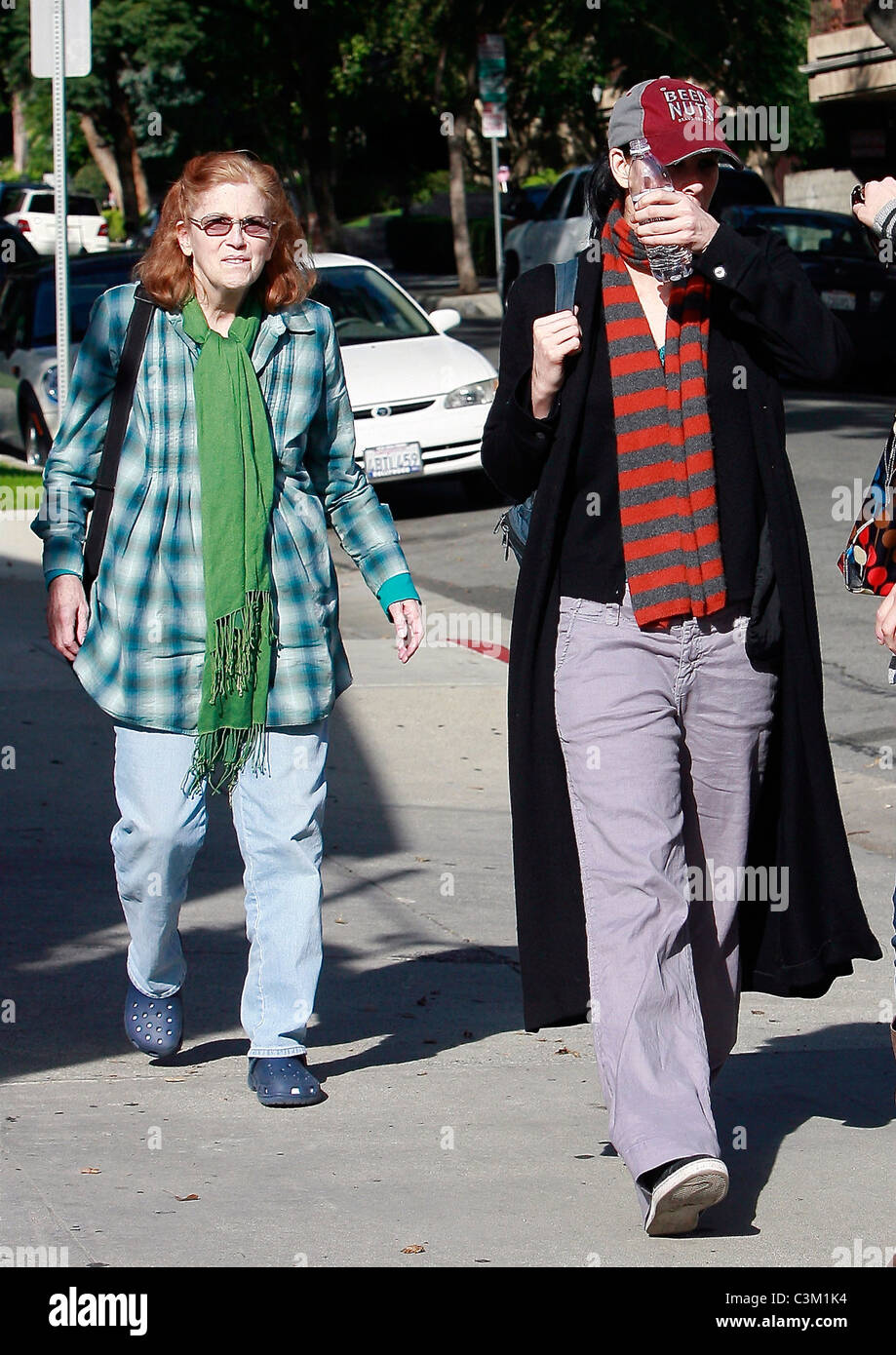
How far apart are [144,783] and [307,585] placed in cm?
55

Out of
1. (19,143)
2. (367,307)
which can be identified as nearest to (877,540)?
(367,307)

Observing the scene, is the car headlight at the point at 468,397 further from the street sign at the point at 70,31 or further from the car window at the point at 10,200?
the car window at the point at 10,200

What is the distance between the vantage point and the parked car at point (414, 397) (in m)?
13.0

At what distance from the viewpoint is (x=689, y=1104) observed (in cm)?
343

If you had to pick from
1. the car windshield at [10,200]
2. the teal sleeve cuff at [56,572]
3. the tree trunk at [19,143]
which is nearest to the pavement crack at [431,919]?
the teal sleeve cuff at [56,572]

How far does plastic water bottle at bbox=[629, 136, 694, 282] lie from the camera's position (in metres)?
3.40

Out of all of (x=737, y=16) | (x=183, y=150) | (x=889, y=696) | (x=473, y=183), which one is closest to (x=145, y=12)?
(x=183, y=150)

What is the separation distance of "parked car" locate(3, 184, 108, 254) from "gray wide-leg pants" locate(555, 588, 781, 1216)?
4115 cm

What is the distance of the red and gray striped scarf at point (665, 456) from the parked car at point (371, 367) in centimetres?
898

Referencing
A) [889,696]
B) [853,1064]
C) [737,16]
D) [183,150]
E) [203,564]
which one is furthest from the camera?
[183,150]

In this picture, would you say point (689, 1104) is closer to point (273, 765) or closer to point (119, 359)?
point (273, 765)

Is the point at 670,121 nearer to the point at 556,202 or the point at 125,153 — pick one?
the point at 556,202

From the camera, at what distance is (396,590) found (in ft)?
14.5

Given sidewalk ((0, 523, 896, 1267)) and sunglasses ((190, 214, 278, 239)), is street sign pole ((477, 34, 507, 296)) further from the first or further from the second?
sunglasses ((190, 214, 278, 239))
